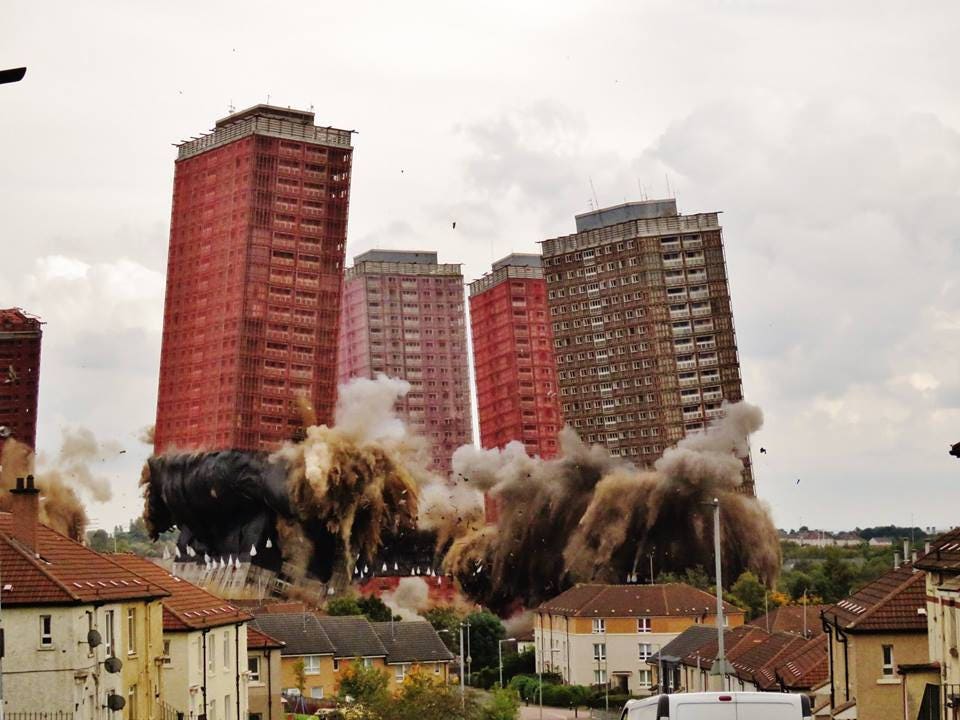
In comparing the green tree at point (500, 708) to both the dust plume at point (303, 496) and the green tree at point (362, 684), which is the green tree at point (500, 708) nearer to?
the green tree at point (362, 684)

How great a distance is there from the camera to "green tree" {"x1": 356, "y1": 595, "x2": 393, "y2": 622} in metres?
166

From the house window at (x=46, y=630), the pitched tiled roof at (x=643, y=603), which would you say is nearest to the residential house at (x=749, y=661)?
the pitched tiled roof at (x=643, y=603)

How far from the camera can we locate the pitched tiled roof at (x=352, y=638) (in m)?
110

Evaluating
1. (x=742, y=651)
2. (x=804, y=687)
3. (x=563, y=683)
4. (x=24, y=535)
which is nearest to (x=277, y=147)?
(x=563, y=683)

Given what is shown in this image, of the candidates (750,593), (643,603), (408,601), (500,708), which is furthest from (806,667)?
(408,601)

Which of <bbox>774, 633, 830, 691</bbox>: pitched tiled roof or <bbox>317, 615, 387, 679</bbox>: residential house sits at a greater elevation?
<bbox>317, 615, 387, 679</bbox>: residential house

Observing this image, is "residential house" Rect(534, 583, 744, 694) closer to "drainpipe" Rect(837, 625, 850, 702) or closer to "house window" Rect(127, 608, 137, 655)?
"drainpipe" Rect(837, 625, 850, 702)

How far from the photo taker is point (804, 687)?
6525cm

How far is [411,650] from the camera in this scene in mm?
115562

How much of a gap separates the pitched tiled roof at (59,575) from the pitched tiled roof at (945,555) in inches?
806

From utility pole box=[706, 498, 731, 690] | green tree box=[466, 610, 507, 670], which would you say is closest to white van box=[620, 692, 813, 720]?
utility pole box=[706, 498, 731, 690]

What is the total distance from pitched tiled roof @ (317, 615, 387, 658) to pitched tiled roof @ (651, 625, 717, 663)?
17.8 m

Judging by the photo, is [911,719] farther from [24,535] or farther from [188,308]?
[188,308]

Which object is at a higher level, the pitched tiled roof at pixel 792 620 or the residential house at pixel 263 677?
the pitched tiled roof at pixel 792 620
